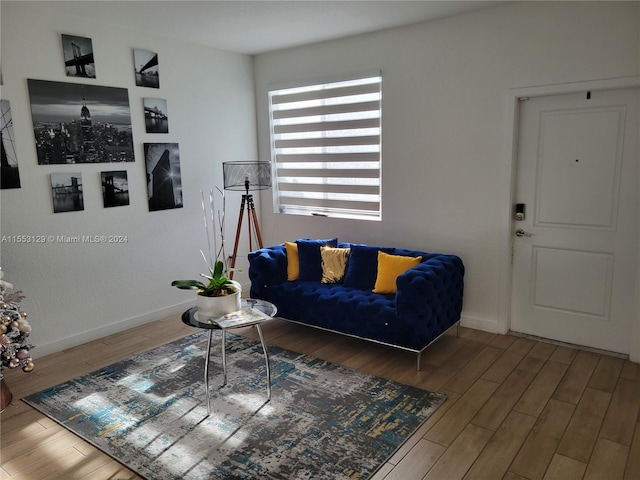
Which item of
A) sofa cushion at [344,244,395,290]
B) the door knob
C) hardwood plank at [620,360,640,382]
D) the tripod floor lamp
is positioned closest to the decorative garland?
the tripod floor lamp

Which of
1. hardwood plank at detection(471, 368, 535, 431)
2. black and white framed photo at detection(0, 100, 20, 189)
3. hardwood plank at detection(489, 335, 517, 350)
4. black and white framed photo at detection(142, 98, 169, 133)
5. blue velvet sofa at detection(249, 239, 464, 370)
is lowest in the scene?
hardwood plank at detection(471, 368, 535, 431)

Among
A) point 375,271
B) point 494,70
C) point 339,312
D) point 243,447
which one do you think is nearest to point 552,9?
point 494,70

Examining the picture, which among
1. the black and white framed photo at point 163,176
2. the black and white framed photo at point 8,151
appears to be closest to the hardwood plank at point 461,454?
the black and white framed photo at point 163,176

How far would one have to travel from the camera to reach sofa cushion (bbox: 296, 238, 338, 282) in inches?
169

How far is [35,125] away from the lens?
3576mm

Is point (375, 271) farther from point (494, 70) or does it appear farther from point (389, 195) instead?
point (494, 70)

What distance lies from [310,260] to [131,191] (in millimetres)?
1735

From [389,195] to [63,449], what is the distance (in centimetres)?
323

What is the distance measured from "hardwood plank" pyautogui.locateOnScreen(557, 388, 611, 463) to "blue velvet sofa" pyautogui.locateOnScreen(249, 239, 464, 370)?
Result: 3.41 feet

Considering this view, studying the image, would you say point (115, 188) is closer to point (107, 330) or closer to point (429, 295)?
point (107, 330)

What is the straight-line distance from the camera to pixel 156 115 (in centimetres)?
438

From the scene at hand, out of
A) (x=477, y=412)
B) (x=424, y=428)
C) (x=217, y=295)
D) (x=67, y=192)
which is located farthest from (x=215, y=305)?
(x=67, y=192)

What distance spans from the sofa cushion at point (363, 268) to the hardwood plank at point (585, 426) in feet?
5.77

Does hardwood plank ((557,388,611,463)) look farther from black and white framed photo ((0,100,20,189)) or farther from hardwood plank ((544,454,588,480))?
black and white framed photo ((0,100,20,189))
